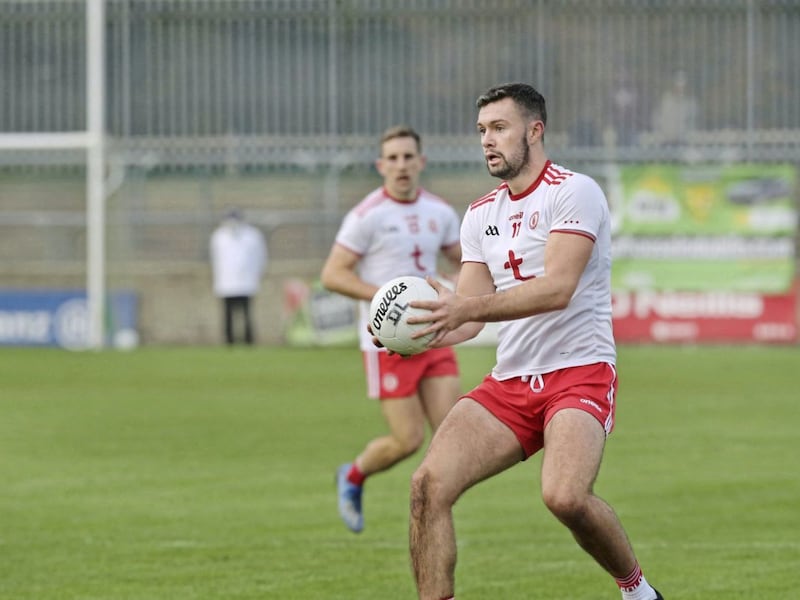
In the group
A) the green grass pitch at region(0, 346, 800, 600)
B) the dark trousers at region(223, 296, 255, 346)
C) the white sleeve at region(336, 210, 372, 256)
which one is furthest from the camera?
the dark trousers at region(223, 296, 255, 346)

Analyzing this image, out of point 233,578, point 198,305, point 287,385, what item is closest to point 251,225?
point 198,305

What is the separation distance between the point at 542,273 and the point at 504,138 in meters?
0.60

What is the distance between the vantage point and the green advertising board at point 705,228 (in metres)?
26.2

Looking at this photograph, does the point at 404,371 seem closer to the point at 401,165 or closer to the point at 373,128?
the point at 401,165

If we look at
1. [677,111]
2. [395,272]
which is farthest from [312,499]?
[677,111]

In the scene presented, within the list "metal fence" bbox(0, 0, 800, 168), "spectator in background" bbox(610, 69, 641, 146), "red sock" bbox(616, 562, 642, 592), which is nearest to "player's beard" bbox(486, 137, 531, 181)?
"red sock" bbox(616, 562, 642, 592)

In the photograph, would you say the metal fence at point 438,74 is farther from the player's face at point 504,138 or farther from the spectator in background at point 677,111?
the player's face at point 504,138

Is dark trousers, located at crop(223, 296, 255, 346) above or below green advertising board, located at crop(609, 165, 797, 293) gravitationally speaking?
below

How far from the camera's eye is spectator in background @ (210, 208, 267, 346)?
2620 cm

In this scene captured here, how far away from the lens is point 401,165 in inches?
434

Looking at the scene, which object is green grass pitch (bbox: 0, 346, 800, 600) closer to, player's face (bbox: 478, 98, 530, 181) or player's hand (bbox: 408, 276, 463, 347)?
player's hand (bbox: 408, 276, 463, 347)

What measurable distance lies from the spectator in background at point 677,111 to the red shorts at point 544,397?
65.3ft

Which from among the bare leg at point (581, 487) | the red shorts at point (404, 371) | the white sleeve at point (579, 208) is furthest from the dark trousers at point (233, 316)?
the bare leg at point (581, 487)

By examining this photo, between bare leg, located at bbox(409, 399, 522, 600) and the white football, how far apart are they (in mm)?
467
